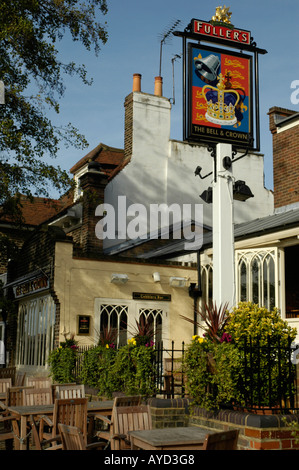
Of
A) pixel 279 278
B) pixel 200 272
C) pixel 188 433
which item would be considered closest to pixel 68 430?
pixel 188 433

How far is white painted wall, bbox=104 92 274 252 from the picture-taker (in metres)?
21.6

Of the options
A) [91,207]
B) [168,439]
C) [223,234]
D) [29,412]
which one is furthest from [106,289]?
[168,439]

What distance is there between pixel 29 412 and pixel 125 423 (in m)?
1.79

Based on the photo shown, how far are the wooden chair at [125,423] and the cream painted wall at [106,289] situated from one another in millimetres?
7023

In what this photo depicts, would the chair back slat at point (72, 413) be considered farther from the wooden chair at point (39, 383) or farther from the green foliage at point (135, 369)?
the wooden chair at point (39, 383)

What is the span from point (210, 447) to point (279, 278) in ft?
28.5

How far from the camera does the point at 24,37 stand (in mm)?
15180

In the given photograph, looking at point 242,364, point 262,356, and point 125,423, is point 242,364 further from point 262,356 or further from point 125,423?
point 125,423

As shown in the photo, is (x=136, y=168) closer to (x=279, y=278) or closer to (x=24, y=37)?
(x=24, y=37)

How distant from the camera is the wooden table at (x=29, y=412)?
7.79m

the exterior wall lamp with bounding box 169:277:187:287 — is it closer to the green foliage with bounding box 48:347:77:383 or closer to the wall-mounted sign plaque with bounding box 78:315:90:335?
the wall-mounted sign plaque with bounding box 78:315:90:335

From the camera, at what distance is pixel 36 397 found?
8.91 metres

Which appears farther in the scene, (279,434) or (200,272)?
(200,272)

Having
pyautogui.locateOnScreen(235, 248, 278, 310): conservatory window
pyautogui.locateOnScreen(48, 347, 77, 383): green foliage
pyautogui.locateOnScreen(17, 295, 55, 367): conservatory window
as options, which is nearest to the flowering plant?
pyautogui.locateOnScreen(48, 347, 77, 383): green foliage
